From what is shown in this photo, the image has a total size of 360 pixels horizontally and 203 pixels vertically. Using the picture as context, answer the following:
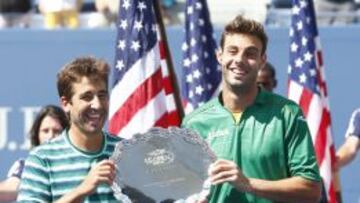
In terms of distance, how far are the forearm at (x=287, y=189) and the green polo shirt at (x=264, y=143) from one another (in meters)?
Result: 0.04

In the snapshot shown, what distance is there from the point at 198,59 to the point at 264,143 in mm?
3712

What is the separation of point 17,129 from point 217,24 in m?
1.77

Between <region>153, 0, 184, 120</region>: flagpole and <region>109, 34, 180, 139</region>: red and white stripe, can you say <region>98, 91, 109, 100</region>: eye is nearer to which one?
<region>109, 34, 180, 139</region>: red and white stripe

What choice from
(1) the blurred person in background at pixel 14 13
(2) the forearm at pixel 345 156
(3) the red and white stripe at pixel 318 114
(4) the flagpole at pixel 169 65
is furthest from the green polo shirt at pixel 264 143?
(1) the blurred person in background at pixel 14 13

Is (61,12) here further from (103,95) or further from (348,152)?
(103,95)

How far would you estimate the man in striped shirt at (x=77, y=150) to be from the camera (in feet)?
20.2

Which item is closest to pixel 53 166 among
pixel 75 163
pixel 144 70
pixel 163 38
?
pixel 75 163

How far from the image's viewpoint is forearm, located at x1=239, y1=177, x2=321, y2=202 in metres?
6.13

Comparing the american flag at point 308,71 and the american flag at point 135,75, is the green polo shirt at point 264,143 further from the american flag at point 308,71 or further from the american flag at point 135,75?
the american flag at point 308,71

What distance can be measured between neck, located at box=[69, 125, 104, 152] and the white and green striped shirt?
2 centimetres

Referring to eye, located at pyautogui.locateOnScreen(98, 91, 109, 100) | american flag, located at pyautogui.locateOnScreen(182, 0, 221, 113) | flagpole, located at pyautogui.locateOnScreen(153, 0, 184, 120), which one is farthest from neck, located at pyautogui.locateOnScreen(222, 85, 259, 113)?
american flag, located at pyautogui.locateOnScreen(182, 0, 221, 113)

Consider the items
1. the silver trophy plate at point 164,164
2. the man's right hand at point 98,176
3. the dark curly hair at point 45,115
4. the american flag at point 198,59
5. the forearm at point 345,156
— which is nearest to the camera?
the man's right hand at point 98,176

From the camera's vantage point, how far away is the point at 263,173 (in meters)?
6.27

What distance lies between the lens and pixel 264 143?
6.27 meters
